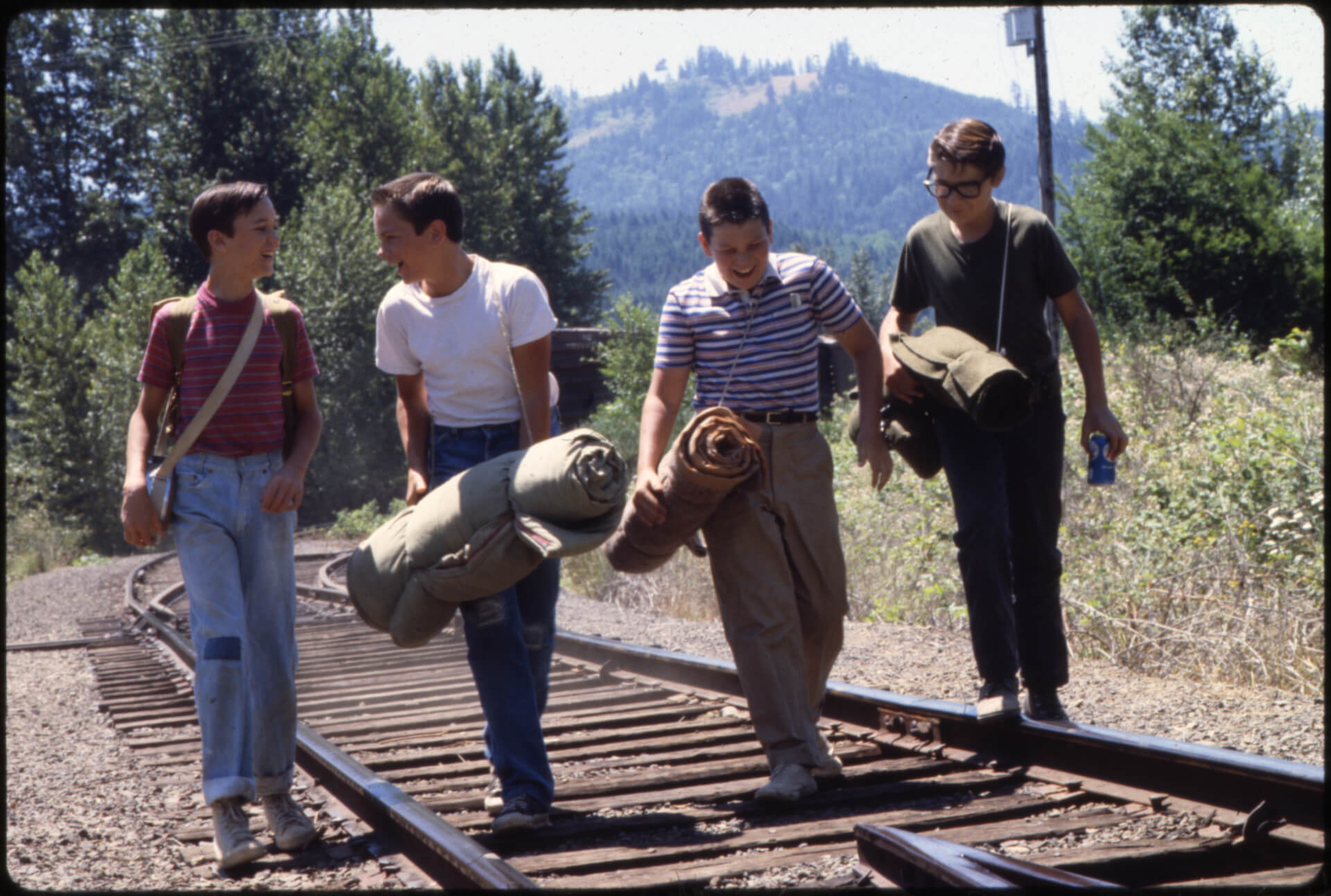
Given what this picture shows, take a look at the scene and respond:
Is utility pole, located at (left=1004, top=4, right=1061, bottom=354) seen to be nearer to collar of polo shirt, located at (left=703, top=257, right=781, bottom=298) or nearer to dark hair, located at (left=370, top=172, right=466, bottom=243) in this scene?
collar of polo shirt, located at (left=703, top=257, right=781, bottom=298)

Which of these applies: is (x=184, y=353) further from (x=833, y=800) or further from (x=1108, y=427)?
(x=1108, y=427)

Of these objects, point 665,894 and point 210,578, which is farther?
point 210,578

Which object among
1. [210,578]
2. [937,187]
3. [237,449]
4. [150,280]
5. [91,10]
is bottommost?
[210,578]

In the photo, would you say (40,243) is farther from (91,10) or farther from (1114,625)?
(1114,625)

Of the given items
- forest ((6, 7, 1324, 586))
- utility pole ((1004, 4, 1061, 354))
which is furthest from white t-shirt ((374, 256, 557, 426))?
utility pole ((1004, 4, 1061, 354))

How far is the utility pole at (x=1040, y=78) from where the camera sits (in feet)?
59.0

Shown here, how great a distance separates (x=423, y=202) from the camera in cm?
371

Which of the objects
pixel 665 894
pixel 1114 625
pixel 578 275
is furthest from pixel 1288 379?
pixel 578 275

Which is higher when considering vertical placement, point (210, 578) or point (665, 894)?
point (210, 578)

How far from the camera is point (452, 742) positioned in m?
5.02

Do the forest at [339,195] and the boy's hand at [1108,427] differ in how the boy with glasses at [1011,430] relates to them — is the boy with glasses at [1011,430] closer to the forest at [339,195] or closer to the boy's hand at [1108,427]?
the boy's hand at [1108,427]

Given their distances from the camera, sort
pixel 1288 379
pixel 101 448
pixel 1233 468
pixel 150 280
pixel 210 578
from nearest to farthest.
→ pixel 210 578 → pixel 1233 468 → pixel 1288 379 → pixel 101 448 → pixel 150 280

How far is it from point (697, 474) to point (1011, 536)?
4.49 feet

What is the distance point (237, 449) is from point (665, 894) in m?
1.84
